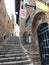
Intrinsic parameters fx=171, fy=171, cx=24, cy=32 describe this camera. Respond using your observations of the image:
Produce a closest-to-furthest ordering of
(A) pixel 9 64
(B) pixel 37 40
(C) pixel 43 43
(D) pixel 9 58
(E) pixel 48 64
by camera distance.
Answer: (A) pixel 9 64, (D) pixel 9 58, (E) pixel 48 64, (C) pixel 43 43, (B) pixel 37 40

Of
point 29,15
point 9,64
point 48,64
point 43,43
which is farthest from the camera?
point 29,15

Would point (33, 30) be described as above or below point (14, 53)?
above

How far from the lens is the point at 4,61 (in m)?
7.16

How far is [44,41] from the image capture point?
8.25 metres

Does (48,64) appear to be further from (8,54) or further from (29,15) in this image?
(29,15)

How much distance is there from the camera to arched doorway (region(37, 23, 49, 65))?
26.0ft

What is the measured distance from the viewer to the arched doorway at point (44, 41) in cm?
792

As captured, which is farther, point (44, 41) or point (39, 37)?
point (39, 37)

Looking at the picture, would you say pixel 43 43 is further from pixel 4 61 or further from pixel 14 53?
pixel 4 61

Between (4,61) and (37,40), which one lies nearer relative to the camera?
(4,61)

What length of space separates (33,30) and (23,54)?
1677 millimetres

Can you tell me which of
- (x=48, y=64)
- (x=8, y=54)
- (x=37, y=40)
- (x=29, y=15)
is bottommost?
(x=48, y=64)

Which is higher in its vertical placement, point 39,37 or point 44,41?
point 39,37

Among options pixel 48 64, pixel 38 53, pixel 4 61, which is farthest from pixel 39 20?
pixel 4 61
